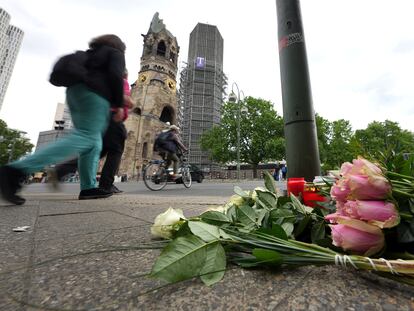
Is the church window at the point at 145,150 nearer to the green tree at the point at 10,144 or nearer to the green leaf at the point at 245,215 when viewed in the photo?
the green tree at the point at 10,144

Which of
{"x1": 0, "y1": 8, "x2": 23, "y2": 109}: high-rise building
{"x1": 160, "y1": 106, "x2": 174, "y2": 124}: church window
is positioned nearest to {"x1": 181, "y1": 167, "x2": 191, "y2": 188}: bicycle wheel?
{"x1": 160, "y1": 106, "x2": 174, "y2": 124}: church window

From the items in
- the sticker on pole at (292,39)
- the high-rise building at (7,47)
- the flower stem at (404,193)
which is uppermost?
the high-rise building at (7,47)

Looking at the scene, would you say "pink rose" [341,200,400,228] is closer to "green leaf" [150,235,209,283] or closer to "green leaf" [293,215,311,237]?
"green leaf" [293,215,311,237]

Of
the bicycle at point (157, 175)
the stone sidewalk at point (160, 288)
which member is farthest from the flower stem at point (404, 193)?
the bicycle at point (157, 175)

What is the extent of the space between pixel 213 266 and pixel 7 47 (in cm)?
7836

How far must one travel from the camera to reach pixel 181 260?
52 cm

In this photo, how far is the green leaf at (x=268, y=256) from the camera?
546mm

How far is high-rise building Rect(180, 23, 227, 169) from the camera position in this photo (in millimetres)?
49656

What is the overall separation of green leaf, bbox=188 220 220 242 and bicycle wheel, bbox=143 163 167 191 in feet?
20.9

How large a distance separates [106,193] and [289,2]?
298 centimetres

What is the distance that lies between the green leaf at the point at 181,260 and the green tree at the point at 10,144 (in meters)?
37.0

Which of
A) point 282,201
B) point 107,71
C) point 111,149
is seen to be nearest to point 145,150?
point 111,149

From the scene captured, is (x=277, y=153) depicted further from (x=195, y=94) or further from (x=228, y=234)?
(x=228, y=234)

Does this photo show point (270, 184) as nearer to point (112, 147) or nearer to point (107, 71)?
point (107, 71)
